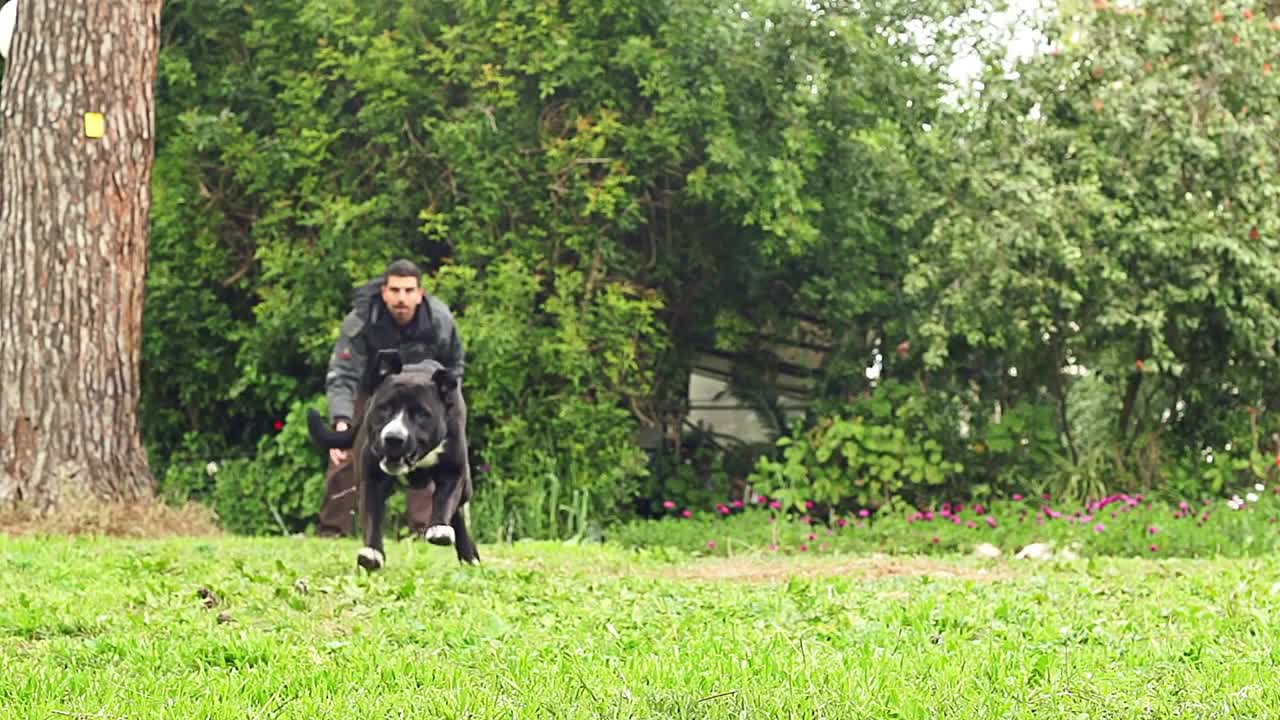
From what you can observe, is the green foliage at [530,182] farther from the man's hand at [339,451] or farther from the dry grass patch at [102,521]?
the man's hand at [339,451]

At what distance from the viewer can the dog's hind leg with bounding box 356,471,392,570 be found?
7.94 meters

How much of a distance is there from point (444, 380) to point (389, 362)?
0.28 m

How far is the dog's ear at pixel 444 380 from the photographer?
8.08 meters

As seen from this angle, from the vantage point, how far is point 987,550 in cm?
1205

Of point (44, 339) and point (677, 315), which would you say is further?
point (677, 315)

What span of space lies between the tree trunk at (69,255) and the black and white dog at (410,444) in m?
3.91

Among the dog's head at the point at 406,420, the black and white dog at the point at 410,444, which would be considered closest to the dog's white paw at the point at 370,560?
the black and white dog at the point at 410,444

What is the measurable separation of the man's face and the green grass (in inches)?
48.8

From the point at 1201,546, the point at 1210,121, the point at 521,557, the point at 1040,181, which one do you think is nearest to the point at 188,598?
the point at 521,557

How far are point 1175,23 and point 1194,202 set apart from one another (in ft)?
4.89

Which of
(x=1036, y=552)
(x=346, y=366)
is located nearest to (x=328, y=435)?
(x=346, y=366)

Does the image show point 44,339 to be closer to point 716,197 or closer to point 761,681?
point 716,197

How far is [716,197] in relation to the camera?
46.4 feet

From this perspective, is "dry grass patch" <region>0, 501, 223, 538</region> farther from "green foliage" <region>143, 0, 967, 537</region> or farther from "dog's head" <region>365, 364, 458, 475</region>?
"dog's head" <region>365, 364, 458, 475</region>
